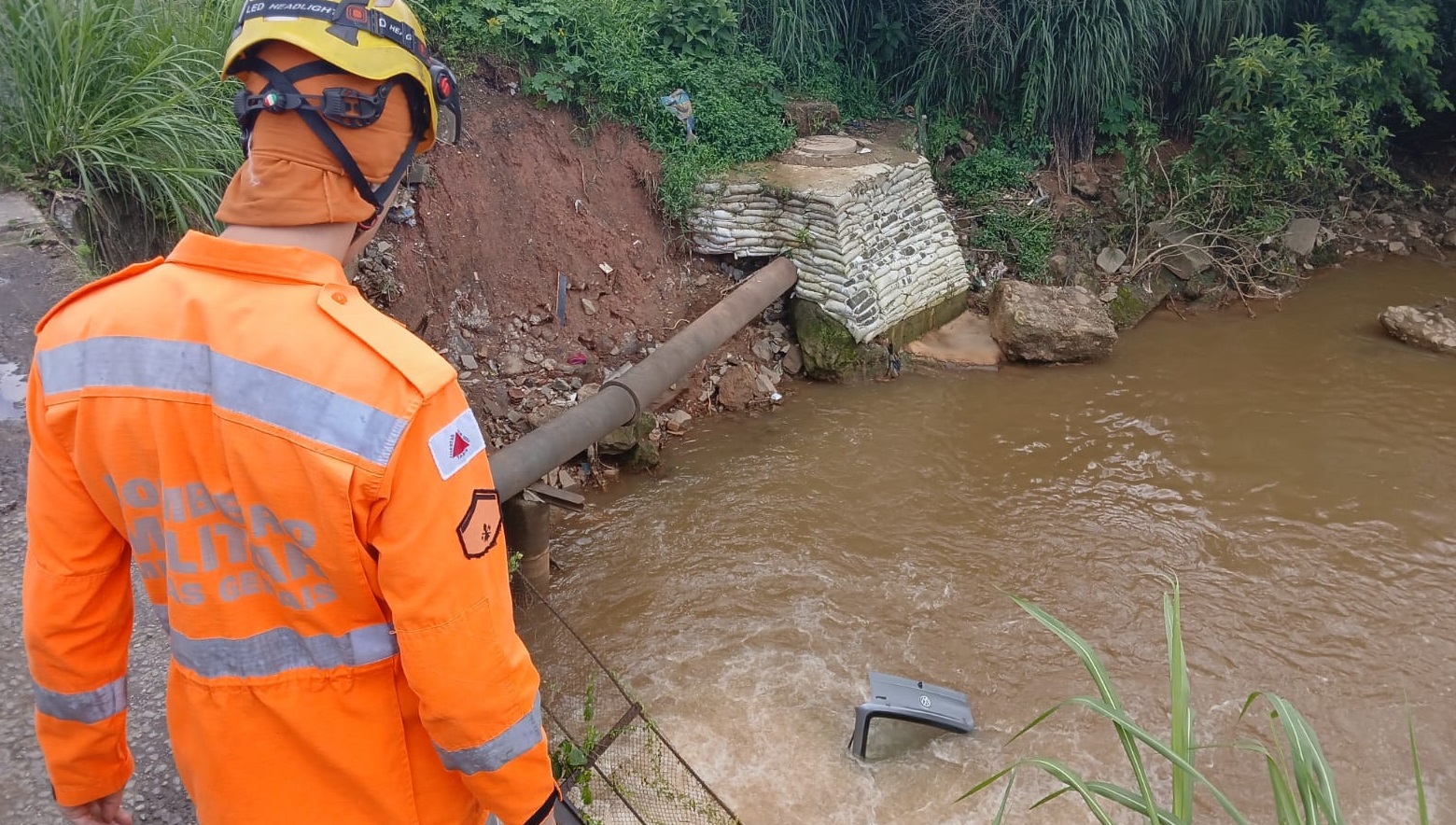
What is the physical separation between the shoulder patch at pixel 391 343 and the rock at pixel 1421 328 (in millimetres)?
7904

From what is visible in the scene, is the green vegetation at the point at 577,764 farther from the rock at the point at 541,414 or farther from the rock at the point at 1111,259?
the rock at the point at 1111,259

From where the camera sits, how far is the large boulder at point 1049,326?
6773 mm

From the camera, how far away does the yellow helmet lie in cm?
121

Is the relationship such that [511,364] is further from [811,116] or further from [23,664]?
[23,664]

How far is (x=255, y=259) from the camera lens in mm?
1216

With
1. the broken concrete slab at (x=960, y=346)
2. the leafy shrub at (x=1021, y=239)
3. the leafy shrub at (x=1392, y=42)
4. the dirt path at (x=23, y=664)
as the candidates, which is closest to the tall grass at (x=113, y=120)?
the dirt path at (x=23, y=664)

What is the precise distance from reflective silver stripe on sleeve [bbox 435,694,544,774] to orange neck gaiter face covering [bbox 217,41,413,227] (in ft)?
2.44

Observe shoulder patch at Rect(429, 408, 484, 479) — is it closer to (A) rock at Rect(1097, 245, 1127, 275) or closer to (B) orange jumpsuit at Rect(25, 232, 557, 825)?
(B) orange jumpsuit at Rect(25, 232, 557, 825)

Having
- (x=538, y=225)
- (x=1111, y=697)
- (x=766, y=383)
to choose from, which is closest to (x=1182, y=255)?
(x=766, y=383)

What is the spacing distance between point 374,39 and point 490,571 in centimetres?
73

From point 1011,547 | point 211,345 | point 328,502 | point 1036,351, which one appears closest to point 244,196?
point 211,345

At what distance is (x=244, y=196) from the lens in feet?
4.16

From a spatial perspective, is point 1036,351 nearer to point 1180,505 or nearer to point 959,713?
point 1180,505

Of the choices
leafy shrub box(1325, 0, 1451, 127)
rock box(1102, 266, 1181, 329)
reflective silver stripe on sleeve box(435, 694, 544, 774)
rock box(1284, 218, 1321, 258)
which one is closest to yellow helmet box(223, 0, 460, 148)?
reflective silver stripe on sleeve box(435, 694, 544, 774)
